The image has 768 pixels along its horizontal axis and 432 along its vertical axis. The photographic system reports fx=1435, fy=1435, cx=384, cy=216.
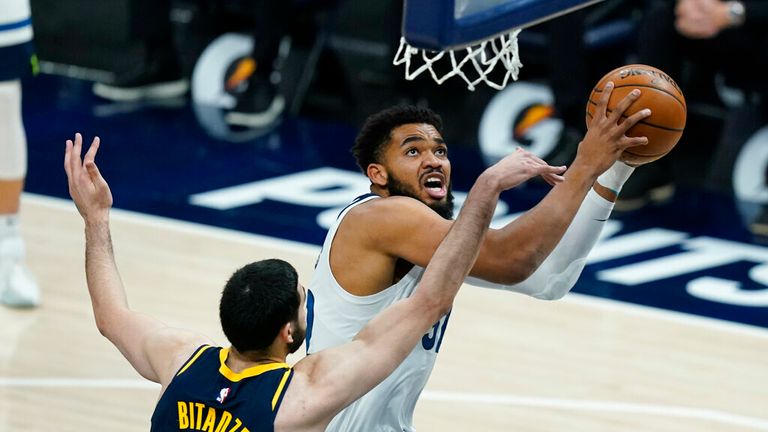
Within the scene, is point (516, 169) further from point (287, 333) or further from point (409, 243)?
point (287, 333)

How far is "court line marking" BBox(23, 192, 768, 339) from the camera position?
696 cm

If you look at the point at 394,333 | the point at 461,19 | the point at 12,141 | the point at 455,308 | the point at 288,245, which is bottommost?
the point at 288,245

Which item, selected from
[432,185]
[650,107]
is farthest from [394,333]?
[650,107]

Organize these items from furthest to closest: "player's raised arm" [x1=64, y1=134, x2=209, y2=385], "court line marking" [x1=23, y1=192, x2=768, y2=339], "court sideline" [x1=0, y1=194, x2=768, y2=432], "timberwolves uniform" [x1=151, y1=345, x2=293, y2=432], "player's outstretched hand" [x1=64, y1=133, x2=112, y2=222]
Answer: "court line marking" [x1=23, y1=192, x2=768, y2=339] → "court sideline" [x1=0, y1=194, x2=768, y2=432] → "player's outstretched hand" [x1=64, y1=133, x2=112, y2=222] → "player's raised arm" [x1=64, y1=134, x2=209, y2=385] → "timberwolves uniform" [x1=151, y1=345, x2=293, y2=432]

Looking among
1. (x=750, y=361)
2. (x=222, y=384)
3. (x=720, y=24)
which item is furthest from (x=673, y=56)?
(x=222, y=384)

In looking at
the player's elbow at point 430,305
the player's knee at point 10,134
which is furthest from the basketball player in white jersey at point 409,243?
the player's knee at point 10,134

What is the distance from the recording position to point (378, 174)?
13.6ft

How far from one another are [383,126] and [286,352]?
932 millimetres

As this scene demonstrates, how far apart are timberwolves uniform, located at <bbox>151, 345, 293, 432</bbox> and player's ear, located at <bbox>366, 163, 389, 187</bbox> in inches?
34.0

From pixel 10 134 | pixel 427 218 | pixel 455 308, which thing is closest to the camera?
pixel 427 218

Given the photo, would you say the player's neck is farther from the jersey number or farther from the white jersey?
the white jersey

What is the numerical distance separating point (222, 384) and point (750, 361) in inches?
147

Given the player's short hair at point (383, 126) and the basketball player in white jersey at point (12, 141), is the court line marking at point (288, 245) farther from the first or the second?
the player's short hair at point (383, 126)

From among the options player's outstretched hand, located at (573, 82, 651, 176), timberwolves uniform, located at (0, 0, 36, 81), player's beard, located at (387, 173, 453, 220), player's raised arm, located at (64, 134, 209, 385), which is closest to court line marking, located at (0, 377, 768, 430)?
timberwolves uniform, located at (0, 0, 36, 81)
